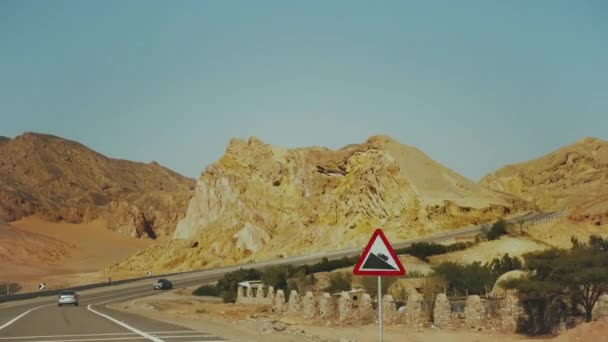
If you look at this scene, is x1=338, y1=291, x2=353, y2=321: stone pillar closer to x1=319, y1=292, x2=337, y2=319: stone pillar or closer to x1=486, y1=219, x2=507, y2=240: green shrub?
x1=319, y1=292, x2=337, y2=319: stone pillar

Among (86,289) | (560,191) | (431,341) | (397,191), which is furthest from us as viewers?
(560,191)

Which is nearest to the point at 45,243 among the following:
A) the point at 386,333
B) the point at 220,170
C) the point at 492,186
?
the point at 220,170

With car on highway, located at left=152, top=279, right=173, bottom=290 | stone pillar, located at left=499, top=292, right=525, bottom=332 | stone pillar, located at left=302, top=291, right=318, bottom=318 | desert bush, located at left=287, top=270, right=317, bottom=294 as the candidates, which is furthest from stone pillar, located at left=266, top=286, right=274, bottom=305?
car on highway, located at left=152, top=279, right=173, bottom=290

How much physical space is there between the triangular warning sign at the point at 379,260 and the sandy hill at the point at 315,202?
239 feet

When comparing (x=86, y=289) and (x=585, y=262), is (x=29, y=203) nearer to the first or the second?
(x=86, y=289)

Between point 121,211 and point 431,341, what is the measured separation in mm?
170670

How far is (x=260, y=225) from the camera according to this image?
104 metres

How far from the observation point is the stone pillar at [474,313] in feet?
95.7

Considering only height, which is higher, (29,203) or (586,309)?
(29,203)

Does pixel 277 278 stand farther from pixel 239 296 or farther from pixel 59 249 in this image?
pixel 59 249

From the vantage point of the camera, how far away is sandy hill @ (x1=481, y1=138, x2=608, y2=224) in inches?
5187

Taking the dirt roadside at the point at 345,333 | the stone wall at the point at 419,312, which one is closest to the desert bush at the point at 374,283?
the stone wall at the point at 419,312

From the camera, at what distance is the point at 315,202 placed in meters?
101

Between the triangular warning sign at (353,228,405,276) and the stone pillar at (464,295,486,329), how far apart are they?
14928 millimetres
